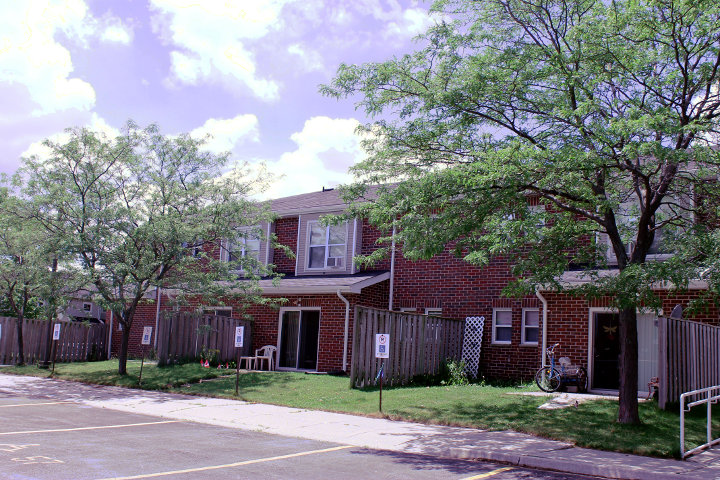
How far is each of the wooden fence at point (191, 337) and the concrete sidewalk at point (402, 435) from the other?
4821mm

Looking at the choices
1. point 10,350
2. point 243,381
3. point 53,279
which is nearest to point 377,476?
point 243,381

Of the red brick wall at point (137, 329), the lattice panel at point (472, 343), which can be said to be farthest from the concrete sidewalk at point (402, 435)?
the red brick wall at point (137, 329)

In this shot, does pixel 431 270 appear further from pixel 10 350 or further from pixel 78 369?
pixel 10 350

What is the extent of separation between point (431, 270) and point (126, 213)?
30.1ft

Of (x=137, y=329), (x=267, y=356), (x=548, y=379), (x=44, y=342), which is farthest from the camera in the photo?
(x=137, y=329)

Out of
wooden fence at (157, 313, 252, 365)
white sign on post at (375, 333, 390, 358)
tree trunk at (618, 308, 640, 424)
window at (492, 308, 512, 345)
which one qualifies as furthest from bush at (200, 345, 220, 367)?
tree trunk at (618, 308, 640, 424)

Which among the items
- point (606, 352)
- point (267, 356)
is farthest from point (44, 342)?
point (606, 352)

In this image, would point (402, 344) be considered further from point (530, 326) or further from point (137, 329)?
point (137, 329)

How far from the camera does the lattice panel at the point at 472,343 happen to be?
18531mm

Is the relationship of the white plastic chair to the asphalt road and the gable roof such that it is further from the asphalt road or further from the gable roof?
the asphalt road

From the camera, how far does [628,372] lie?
37.4ft

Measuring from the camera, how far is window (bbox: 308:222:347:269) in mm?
22375

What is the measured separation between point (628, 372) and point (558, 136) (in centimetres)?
436

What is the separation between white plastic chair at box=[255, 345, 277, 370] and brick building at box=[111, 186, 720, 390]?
0.29 m
